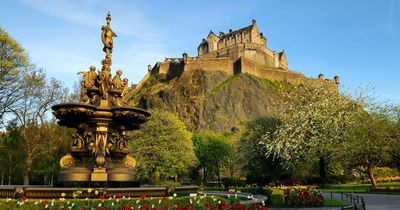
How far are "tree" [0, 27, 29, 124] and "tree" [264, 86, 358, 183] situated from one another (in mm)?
24896

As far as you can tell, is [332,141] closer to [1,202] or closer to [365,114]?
[365,114]

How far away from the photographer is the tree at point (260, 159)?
128 feet

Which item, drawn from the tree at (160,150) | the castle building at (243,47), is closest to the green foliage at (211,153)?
the tree at (160,150)

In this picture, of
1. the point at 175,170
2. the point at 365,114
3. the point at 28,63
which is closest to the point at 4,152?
the point at 28,63

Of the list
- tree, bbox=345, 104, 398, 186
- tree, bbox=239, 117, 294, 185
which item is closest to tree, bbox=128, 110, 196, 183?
tree, bbox=239, 117, 294, 185

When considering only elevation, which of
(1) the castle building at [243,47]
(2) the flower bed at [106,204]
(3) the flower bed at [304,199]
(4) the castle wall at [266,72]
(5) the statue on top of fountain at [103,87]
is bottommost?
(3) the flower bed at [304,199]

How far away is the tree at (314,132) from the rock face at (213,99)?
170ft

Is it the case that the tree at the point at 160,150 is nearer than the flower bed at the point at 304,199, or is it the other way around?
the flower bed at the point at 304,199

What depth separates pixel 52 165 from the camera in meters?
40.6

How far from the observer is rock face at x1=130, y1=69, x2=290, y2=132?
94.4 m

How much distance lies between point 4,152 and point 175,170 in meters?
19.3

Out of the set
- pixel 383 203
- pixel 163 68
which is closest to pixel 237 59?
pixel 163 68

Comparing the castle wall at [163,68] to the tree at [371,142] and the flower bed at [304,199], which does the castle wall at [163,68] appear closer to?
the tree at [371,142]

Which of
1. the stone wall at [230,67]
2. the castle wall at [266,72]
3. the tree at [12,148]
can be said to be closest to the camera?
the tree at [12,148]
